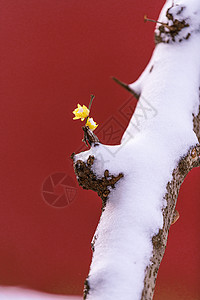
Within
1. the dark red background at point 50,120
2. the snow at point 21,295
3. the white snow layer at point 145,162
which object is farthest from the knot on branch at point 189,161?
the snow at point 21,295

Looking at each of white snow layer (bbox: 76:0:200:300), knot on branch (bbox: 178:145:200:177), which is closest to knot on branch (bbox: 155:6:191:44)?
white snow layer (bbox: 76:0:200:300)

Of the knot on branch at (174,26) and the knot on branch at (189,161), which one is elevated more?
the knot on branch at (174,26)

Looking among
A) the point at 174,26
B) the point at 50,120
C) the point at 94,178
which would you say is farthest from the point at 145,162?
the point at 50,120

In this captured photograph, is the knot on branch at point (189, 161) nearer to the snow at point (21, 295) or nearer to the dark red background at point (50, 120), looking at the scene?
the dark red background at point (50, 120)

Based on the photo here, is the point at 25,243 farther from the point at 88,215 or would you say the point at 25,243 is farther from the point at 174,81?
the point at 174,81

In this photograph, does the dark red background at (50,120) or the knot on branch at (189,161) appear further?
the dark red background at (50,120)

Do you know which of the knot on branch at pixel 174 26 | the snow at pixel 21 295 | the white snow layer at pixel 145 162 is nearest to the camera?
the white snow layer at pixel 145 162

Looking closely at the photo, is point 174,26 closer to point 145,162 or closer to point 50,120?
point 145,162

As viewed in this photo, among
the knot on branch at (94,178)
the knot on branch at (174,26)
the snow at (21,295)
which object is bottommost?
the snow at (21,295)

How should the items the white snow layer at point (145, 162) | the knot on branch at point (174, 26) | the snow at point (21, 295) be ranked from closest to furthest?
1. the white snow layer at point (145, 162)
2. the knot on branch at point (174, 26)
3. the snow at point (21, 295)
